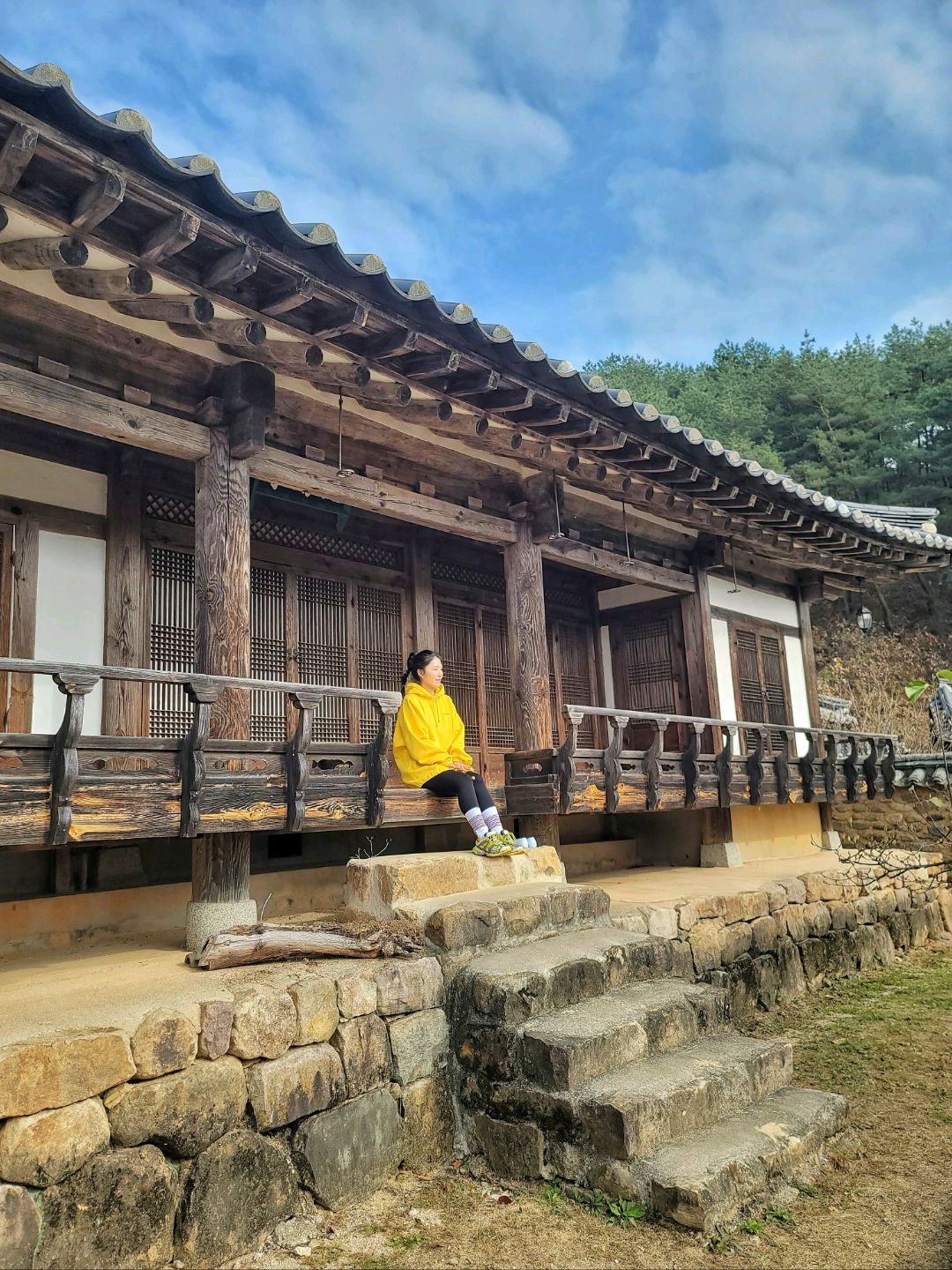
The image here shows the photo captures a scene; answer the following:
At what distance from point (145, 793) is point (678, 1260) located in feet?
10.6

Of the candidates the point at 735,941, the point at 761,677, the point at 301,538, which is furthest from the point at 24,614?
the point at 761,677

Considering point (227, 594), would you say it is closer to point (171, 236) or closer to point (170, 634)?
point (170, 634)

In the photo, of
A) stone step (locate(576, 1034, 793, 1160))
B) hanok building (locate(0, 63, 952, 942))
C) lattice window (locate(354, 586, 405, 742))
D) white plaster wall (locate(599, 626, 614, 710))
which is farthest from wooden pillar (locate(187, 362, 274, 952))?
white plaster wall (locate(599, 626, 614, 710))

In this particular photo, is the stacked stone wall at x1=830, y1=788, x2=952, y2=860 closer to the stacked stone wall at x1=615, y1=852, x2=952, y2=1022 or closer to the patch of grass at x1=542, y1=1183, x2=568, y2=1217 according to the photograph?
the stacked stone wall at x1=615, y1=852, x2=952, y2=1022

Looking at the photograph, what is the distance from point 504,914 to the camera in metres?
5.13

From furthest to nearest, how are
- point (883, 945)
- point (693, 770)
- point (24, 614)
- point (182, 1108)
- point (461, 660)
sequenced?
point (883, 945) < point (461, 660) < point (693, 770) < point (24, 614) < point (182, 1108)

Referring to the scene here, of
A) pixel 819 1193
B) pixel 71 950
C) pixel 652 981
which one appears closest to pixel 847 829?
pixel 652 981

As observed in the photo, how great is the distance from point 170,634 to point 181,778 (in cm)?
230

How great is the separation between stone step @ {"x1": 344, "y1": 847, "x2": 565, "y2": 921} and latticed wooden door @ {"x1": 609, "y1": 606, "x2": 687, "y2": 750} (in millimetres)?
4949

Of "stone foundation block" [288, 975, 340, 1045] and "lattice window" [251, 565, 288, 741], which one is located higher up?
"lattice window" [251, 565, 288, 741]

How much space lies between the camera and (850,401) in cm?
2820

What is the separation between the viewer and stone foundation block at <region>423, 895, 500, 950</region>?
16.0 ft

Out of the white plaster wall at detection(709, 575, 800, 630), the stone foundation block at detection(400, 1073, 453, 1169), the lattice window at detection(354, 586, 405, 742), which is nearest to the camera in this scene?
the stone foundation block at detection(400, 1073, 453, 1169)

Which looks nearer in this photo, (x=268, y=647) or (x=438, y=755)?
(x=438, y=755)
